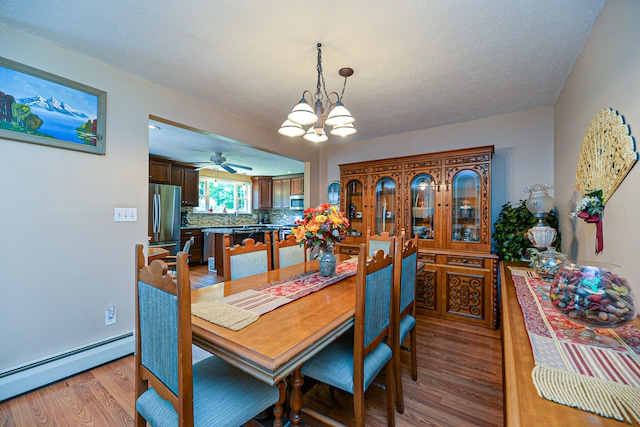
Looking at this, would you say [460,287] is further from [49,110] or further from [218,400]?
[49,110]

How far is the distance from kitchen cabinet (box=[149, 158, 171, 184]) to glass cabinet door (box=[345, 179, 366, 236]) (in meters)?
3.93

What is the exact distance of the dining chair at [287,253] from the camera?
7.97 ft

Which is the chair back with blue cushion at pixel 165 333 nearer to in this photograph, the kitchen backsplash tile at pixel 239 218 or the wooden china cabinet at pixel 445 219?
the wooden china cabinet at pixel 445 219

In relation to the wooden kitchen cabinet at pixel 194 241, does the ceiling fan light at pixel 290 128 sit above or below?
above

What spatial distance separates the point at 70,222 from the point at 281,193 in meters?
5.77

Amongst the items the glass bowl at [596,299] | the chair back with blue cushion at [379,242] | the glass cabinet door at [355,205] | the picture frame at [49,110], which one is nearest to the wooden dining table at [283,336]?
the glass bowl at [596,299]

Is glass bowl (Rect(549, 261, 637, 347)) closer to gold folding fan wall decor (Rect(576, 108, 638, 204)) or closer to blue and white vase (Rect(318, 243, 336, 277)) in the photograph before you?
gold folding fan wall decor (Rect(576, 108, 638, 204))

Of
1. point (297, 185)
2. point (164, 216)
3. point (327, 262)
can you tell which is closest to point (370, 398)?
point (327, 262)

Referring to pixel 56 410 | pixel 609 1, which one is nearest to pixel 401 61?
pixel 609 1

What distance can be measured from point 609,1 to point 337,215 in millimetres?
1936

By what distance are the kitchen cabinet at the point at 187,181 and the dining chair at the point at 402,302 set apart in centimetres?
550

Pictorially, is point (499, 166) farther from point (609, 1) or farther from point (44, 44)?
point (44, 44)

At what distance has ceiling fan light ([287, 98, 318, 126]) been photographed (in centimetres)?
175

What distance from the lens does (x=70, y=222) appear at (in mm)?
2092
